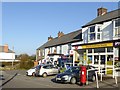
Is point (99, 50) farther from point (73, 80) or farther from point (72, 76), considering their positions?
point (73, 80)

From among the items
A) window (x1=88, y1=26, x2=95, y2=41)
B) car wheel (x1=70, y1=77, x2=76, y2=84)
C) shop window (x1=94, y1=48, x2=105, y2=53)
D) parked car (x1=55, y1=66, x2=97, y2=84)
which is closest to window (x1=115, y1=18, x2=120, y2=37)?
shop window (x1=94, y1=48, x2=105, y2=53)

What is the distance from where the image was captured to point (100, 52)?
87.0 feet

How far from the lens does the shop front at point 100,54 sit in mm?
24680

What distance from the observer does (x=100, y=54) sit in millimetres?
26141

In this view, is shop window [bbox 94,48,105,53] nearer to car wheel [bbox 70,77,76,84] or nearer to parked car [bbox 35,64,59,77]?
parked car [bbox 35,64,59,77]

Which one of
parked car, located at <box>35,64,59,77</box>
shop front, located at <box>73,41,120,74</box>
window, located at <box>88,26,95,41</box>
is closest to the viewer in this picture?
shop front, located at <box>73,41,120,74</box>

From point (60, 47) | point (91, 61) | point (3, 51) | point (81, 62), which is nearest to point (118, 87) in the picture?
point (91, 61)

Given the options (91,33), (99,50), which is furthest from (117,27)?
(91,33)

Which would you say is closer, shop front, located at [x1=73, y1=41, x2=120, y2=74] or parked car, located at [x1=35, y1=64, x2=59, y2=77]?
shop front, located at [x1=73, y1=41, x2=120, y2=74]

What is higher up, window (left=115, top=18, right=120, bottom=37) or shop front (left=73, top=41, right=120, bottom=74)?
window (left=115, top=18, right=120, bottom=37)

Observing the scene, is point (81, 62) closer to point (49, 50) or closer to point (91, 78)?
point (91, 78)

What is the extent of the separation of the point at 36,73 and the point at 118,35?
11.0 metres

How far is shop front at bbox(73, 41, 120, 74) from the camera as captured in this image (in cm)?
2468

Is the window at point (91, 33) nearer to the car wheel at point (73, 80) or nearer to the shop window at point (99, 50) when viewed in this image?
the shop window at point (99, 50)
